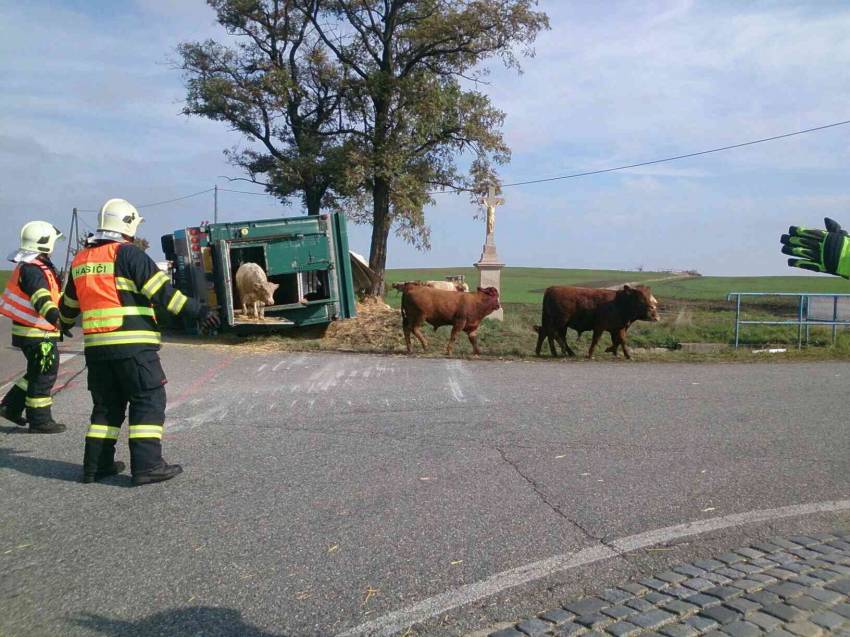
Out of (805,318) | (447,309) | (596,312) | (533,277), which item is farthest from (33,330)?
(533,277)

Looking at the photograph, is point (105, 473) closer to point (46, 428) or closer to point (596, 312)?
point (46, 428)

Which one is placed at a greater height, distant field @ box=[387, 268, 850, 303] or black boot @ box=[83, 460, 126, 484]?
black boot @ box=[83, 460, 126, 484]

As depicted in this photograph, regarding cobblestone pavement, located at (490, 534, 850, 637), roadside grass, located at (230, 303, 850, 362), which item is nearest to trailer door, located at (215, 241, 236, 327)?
roadside grass, located at (230, 303, 850, 362)

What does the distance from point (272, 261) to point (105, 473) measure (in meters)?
10.3

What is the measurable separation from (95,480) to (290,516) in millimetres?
1795

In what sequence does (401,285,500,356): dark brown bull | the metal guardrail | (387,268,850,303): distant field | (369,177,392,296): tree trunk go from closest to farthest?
(401,285,500,356): dark brown bull < the metal guardrail < (369,177,392,296): tree trunk < (387,268,850,303): distant field

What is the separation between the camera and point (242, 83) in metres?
25.2

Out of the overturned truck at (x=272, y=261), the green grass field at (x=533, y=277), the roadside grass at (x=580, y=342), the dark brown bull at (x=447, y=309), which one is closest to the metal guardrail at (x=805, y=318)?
the roadside grass at (x=580, y=342)

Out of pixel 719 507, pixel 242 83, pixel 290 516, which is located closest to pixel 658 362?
pixel 719 507

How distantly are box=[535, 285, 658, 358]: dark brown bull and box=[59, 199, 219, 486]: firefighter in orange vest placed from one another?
Answer: 32.1ft

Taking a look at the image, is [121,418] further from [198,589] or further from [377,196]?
[377,196]

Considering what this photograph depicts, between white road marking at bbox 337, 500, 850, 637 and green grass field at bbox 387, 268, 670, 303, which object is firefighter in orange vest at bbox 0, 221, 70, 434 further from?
green grass field at bbox 387, 268, 670, 303

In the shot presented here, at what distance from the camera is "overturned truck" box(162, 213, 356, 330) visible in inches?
634

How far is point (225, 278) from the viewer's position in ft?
51.6
